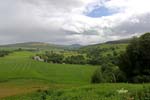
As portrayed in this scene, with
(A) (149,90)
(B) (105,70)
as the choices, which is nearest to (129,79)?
(B) (105,70)

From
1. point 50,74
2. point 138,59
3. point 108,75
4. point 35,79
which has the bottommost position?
point 50,74

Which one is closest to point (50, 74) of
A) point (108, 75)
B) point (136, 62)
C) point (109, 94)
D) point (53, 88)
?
point (108, 75)

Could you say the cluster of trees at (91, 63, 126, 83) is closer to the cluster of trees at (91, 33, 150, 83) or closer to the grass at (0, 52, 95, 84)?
the cluster of trees at (91, 33, 150, 83)

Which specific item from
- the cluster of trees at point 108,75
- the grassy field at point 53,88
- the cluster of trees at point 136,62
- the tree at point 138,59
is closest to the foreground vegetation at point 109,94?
the grassy field at point 53,88

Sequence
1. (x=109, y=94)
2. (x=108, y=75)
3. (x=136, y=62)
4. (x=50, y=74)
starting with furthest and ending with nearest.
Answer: (x=50, y=74)
(x=108, y=75)
(x=136, y=62)
(x=109, y=94)

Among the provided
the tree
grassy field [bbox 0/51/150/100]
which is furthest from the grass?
the tree

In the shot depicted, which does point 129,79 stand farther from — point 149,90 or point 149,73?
point 149,90

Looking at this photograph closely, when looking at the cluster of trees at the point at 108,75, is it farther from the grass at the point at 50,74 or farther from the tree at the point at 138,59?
the grass at the point at 50,74

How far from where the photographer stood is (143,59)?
70.4 metres

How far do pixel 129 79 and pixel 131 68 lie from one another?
8.61 ft

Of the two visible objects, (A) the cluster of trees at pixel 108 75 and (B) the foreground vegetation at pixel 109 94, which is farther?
(A) the cluster of trees at pixel 108 75

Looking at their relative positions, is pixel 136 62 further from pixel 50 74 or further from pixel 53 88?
pixel 50 74

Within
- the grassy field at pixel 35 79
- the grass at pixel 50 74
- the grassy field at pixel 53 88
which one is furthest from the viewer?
the grass at pixel 50 74

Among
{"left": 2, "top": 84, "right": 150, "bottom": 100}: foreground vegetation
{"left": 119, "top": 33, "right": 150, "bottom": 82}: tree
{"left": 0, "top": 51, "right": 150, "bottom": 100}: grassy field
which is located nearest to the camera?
{"left": 2, "top": 84, "right": 150, "bottom": 100}: foreground vegetation
